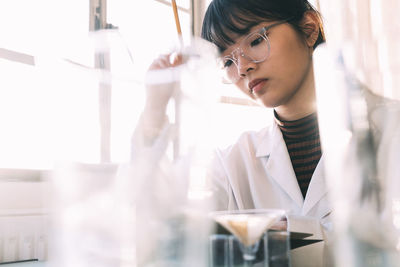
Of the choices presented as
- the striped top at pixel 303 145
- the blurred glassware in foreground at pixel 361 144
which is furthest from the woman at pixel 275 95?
the blurred glassware in foreground at pixel 361 144

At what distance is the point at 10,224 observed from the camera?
39.1 inches

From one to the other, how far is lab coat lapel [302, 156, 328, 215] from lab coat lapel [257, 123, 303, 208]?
4cm

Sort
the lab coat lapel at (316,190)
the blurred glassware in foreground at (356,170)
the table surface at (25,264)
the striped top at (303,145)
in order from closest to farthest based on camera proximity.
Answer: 1. the blurred glassware in foreground at (356,170)
2. the table surface at (25,264)
3. the lab coat lapel at (316,190)
4. the striped top at (303,145)

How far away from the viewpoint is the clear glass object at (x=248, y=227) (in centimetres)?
34

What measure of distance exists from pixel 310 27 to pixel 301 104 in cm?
24

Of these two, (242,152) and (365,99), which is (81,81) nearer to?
(365,99)

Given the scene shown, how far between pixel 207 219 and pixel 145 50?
0.18 meters

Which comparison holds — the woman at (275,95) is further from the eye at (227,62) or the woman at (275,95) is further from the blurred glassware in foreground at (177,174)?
the blurred glassware in foreground at (177,174)

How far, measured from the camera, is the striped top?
1098mm

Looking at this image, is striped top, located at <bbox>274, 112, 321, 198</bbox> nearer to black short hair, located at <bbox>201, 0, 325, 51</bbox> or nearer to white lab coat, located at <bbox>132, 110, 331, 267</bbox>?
white lab coat, located at <bbox>132, 110, 331, 267</bbox>

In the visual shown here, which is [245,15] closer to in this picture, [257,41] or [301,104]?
[257,41]

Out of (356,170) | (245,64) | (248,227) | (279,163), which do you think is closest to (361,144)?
(356,170)

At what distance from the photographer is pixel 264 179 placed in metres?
1.15

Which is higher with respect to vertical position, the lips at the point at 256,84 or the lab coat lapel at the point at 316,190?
the lips at the point at 256,84
